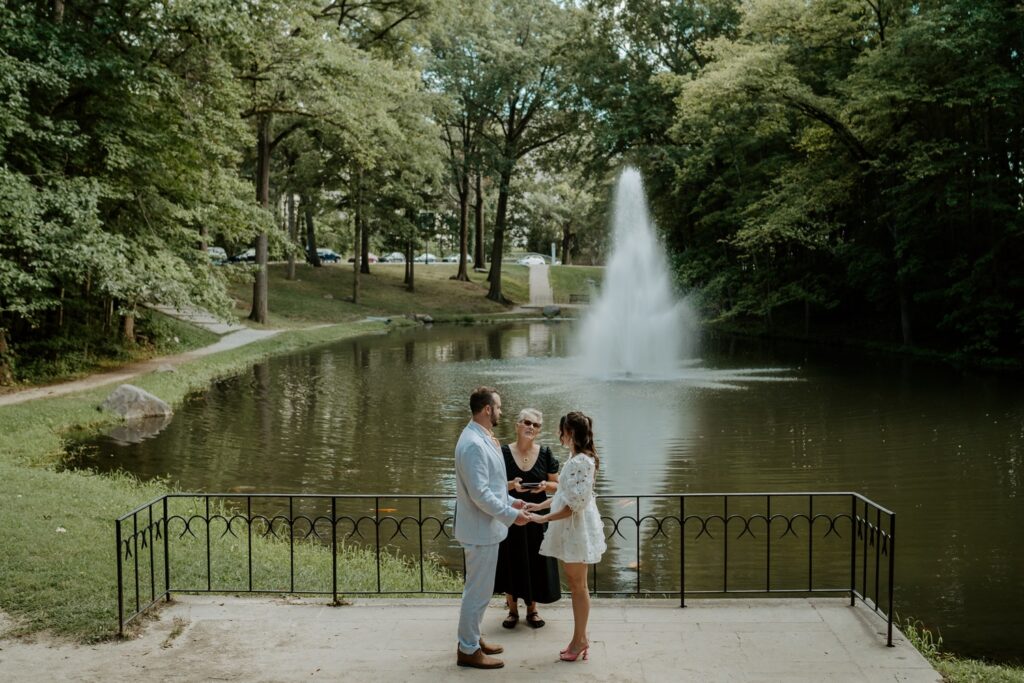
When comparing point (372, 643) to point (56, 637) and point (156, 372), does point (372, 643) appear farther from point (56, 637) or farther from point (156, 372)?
point (156, 372)

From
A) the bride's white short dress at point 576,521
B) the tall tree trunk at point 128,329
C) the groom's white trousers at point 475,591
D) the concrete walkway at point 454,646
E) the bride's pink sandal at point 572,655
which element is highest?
the tall tree trunk at point 128,329

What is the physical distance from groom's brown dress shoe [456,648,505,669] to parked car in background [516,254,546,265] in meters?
72.4

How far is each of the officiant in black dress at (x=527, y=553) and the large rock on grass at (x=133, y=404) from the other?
13.7m

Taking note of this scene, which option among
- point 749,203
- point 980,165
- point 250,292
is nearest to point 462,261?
point 250,292

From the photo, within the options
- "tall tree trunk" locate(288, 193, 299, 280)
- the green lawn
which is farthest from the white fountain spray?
"tall tree trunk" locate(288, 193, 299, 280)

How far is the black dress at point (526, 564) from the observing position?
6855mm

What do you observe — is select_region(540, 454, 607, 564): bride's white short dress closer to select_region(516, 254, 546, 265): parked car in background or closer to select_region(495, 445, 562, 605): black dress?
select_region(495, 445, 562, 605): black dress

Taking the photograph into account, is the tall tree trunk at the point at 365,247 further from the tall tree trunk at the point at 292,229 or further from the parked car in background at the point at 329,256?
the parked car in background at the point at 329,256

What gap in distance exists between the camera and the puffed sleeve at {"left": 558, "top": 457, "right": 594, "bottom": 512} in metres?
6.36

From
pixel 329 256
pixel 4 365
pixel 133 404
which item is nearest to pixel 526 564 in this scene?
pixel 133 404

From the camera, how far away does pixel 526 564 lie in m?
6.86

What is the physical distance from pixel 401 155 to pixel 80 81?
2163 cm

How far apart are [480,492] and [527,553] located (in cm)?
96

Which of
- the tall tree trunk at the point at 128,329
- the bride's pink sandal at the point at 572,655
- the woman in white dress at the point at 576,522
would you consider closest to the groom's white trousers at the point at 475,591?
the woman in white dress at the point at 576,522
